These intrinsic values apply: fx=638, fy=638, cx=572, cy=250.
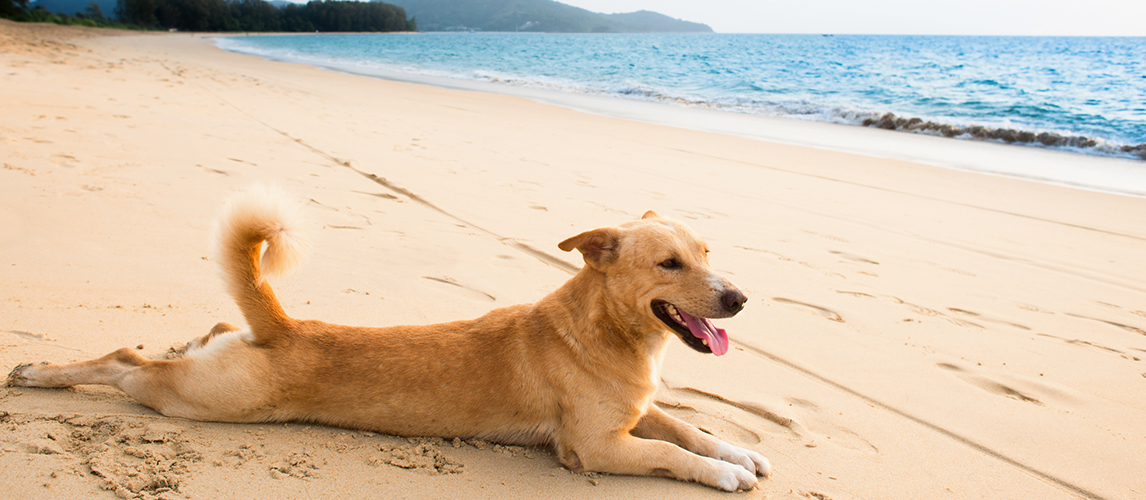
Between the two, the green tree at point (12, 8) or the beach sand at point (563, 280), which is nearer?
the beach sand at point (563, 280)

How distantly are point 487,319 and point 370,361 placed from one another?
0.65m

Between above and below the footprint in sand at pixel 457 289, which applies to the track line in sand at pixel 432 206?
above

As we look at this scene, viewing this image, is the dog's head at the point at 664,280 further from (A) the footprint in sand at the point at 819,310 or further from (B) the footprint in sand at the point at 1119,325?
(B) the footprint in sand at the point at 1119,325

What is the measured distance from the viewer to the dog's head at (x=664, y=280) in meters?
2.98

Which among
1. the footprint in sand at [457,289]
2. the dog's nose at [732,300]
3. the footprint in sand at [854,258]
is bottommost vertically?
the footprint in sand at [457,289]

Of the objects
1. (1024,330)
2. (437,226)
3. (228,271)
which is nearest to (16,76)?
(437,226)

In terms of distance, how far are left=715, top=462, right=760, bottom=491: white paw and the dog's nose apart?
2.36 feet

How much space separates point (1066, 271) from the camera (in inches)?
244

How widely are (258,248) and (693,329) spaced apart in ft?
6.97

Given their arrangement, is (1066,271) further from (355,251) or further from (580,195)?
(355,251)

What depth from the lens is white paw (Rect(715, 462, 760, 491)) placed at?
9.52 ft

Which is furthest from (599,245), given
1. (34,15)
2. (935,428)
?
(34,15)

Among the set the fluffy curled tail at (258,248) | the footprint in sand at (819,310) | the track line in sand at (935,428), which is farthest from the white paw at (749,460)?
the fluffy curled tail at (258,248)

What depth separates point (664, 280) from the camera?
307cm
